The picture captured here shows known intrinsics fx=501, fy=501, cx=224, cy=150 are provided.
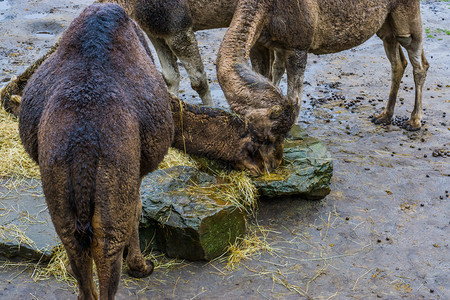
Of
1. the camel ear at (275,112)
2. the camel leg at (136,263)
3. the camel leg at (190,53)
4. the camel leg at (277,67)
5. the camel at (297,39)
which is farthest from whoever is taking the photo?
the camel leg at (277,67)

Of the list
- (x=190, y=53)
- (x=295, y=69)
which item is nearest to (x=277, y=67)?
(x=295, y=69)

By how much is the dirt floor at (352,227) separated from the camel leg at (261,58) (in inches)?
49.8

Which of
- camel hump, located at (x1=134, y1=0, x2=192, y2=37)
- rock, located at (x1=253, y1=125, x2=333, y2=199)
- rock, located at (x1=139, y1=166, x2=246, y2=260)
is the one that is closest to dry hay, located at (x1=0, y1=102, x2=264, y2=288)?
rock, located at (x1=139, y1=166, x2=246, y2=260)

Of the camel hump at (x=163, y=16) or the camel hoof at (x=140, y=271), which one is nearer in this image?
the camel hoof at (x=140, y=271)

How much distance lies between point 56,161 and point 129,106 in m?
0.60

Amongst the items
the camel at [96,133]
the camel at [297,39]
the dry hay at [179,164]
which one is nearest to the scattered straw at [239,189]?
the dry hay at [179,164]

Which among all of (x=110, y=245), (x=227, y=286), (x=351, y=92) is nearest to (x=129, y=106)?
(x=110, y=245)

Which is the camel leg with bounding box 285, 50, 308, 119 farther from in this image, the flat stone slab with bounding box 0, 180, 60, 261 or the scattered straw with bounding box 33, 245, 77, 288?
the scattered straw with bounding box 33, 245, 77, 288

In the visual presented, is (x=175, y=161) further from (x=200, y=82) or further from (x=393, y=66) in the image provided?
(x=393, y=66)

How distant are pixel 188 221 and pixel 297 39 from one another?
3178mm

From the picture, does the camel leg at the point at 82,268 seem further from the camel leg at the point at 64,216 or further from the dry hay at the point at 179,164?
the dry hay at the point at 179,164

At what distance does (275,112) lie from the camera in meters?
5.01

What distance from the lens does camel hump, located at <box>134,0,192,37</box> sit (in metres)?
6.66

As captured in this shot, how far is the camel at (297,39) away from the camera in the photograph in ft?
17.2
